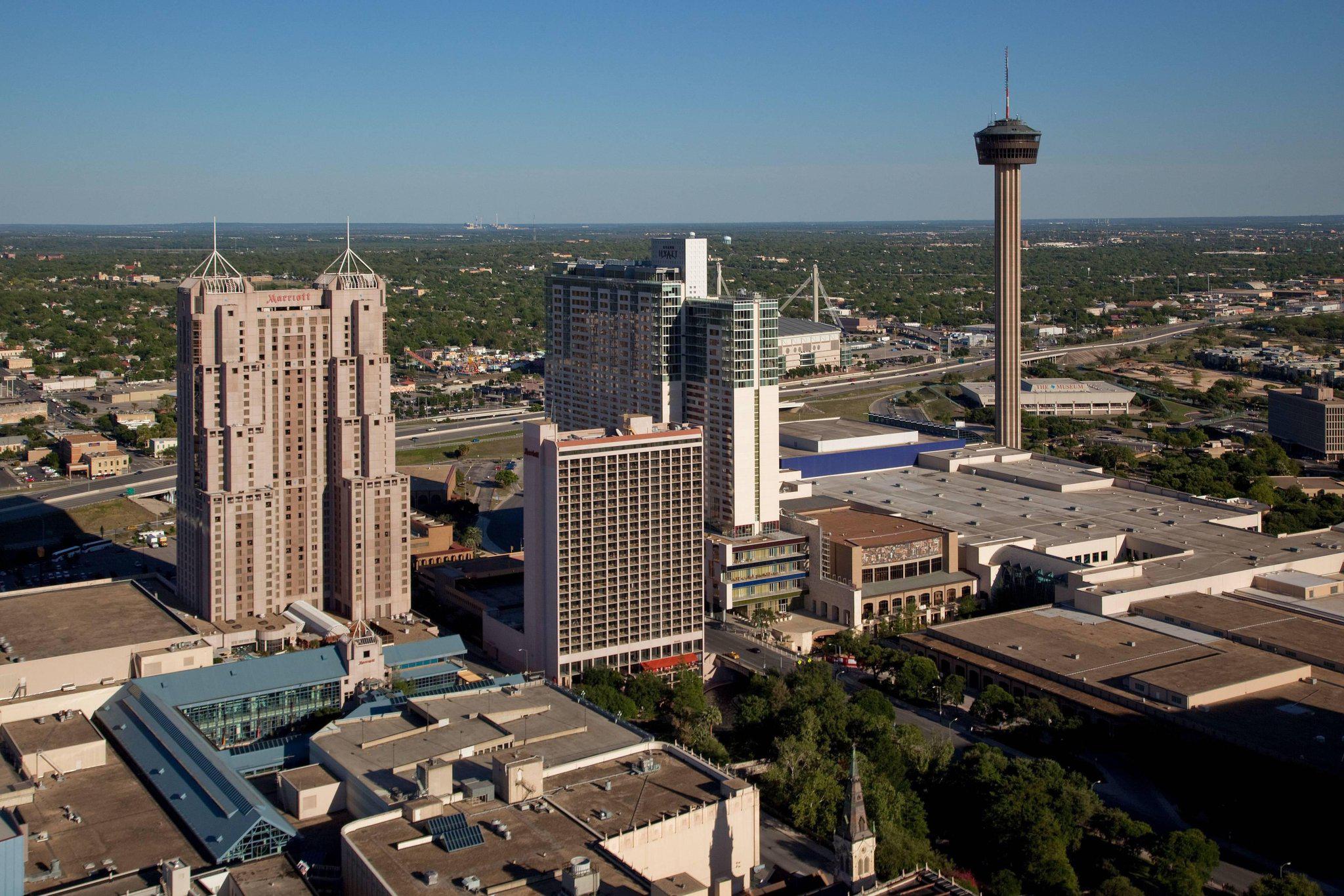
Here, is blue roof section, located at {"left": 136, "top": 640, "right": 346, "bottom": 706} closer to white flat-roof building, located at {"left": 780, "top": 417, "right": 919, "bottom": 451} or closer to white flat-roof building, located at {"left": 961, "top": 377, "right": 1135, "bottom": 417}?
white flat-roof building, located at {"left": 780, "top": 417, "right": 919, "bottom": 451}

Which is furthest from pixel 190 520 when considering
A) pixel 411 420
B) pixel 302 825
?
pixel 411 420

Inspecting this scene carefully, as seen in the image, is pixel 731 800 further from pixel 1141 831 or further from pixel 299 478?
pixel 299 478

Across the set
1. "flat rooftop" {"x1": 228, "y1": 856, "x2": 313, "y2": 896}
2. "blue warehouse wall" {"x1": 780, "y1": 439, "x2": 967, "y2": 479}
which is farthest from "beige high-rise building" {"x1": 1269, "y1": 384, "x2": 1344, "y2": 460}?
"flat rooftop" {"x1": 228, "y1": 856, "x2": 313, "y2": 896}

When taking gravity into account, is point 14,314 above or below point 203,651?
above

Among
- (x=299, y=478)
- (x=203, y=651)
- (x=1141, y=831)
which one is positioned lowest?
(x=1141, y=831)

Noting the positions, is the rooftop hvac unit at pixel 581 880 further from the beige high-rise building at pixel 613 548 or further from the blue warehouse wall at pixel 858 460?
the blue warehouse wall at pixel 858 460

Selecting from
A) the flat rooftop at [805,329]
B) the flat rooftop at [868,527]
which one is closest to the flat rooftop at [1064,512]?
the flat rooftop at [868,527]

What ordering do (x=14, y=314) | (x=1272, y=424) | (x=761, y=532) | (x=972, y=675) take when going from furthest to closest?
(x=14, y=314), (x=1272, y=424), (x=761, y=532), (x=972, y=675)
